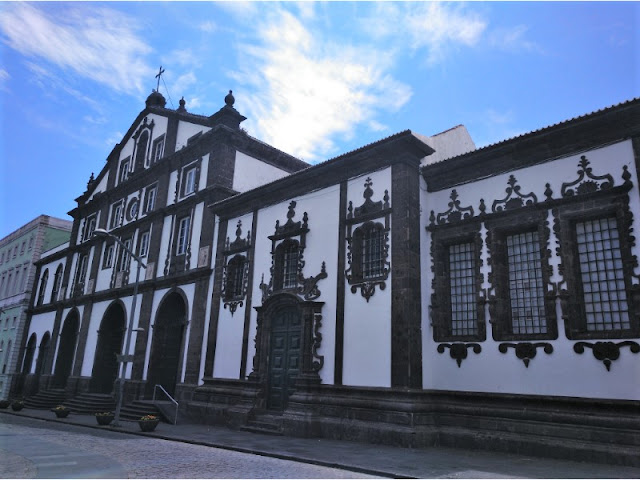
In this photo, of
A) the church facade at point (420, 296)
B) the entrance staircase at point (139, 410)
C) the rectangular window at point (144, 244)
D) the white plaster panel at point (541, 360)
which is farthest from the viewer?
the rectangular window at point (144, 244)

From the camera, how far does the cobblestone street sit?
875 centimetres

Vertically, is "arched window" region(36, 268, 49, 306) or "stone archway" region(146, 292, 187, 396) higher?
"arched window" region(36, 268, 49, 306)

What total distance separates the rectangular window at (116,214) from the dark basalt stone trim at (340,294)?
18000mm

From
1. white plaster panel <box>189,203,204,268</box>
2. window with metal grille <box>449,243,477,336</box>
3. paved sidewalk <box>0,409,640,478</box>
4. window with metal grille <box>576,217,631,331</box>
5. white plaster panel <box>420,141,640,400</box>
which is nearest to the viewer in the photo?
paved sidewalk <box>0,409,640,478</box>

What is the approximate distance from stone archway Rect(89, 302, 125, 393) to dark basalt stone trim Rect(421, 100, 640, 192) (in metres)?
19.1

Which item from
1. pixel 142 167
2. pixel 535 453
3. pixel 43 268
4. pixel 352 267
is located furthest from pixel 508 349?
pixel 43 268

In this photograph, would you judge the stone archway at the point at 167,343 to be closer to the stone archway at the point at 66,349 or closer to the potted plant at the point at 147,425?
the potted plant at the point at 147,425

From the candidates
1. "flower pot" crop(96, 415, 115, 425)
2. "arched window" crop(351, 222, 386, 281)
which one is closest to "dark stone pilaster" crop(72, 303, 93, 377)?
"flower pot" crop(96, 415, 115, 425)

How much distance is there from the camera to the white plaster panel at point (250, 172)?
22.7m

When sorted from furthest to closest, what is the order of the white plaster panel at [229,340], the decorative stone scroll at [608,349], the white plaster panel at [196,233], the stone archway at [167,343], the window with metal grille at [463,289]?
1. the stone archway at [167,343]
2. the white plaster panel at [196,233]
3. the white plaster panel at [229,340]
4. the window with metal grille at [463,289]
5. the decorative stone scroll at [608,349]

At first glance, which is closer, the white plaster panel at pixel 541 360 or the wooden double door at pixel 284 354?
the white plaster panel at pixel 541 360

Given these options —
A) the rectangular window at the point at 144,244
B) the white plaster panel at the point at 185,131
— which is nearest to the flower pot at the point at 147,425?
the rectangular window at the point at 144,244

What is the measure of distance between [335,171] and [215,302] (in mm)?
7311

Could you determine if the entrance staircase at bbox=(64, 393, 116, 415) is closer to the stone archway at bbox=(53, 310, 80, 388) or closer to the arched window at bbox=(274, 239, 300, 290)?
the stone archway at bbox=(53, 310, 80, 388)
